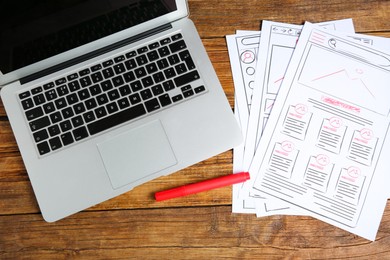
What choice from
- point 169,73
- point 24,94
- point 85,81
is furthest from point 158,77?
point 24,94

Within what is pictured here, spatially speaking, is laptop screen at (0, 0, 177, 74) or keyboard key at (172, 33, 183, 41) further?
keyboard key at (172, 33, 183, 41)

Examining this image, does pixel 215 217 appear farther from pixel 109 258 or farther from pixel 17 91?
pixel 17 91

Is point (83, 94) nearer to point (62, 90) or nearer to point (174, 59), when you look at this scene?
point (62, 90)

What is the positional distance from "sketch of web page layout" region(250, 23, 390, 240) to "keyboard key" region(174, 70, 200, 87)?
14cm

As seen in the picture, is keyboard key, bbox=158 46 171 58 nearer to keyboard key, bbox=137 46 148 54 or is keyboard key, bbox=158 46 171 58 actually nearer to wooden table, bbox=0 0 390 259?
keyboard key, bbox=137 46 148 54

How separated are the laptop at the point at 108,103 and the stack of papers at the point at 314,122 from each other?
0.21ft

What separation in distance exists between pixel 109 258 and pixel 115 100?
9.9 inches

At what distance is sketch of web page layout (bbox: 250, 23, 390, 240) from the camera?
0.59m

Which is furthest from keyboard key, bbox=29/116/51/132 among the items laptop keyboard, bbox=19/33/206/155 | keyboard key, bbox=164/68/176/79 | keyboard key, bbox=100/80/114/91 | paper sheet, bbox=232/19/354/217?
paper sheet, bbox=232/19/354/217

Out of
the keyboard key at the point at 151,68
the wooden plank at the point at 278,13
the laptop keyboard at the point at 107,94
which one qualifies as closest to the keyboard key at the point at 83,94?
the laptop keyboard at the point at 107,94

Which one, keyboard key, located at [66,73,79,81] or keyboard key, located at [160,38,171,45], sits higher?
keyboard key, located at [160,38,171,45]

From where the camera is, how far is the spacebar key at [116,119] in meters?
0.59

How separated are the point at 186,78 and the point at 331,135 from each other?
254 mm

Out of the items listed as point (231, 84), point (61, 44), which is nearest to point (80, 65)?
point (61, 44)
